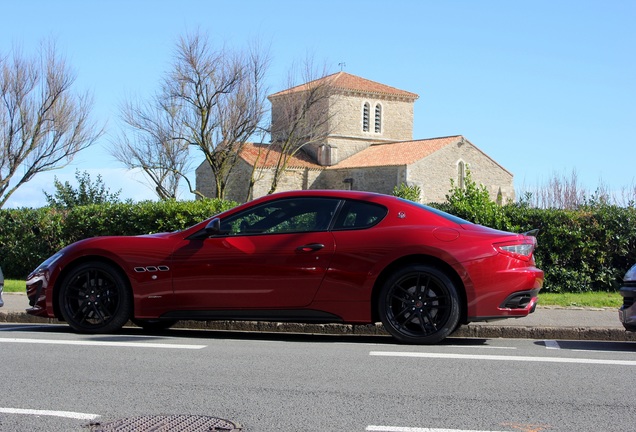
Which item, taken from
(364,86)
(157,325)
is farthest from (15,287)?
(364,86)

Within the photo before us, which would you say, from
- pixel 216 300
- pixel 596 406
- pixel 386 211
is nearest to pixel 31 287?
pixel 216 300

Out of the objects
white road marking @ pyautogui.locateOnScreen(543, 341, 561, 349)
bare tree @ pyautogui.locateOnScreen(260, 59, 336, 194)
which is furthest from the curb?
bare tree @ pyautogui.locateOnScreen(260, 59, 336, 194)

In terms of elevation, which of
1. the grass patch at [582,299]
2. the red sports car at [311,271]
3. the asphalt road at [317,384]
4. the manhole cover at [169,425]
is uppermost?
the red sports car at [311,271]

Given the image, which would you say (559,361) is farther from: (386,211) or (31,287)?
(31,287)

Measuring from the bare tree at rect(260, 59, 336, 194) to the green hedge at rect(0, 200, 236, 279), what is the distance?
150ft

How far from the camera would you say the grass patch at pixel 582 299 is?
11.6 meters

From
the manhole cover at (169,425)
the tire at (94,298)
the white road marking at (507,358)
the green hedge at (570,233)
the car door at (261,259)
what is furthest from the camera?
the green hedge at (570,233)

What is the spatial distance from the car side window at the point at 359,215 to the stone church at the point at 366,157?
5403cm

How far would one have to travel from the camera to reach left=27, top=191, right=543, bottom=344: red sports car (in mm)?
7730

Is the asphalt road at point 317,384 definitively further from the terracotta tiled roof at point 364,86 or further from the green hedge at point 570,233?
the terracotta tiled roof at point 364,86

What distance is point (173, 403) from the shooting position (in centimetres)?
524

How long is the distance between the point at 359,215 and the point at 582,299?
5.57m

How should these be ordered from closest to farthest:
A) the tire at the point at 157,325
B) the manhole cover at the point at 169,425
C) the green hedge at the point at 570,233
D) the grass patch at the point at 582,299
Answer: the manhole cover at the point at 169,425 < the tire at the point at 157,325 < the grass patch at the point at 582,299 < the green hedge at the point at 570,233

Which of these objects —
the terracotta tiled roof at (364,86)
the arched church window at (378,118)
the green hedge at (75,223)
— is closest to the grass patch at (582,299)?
the green hedge at (75,223)
